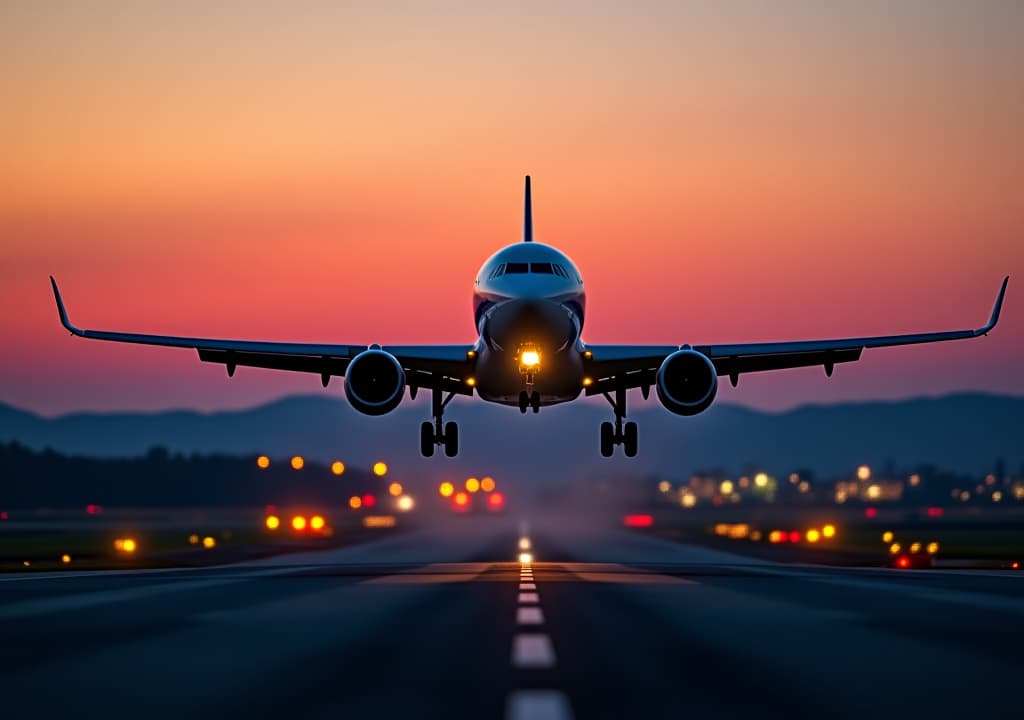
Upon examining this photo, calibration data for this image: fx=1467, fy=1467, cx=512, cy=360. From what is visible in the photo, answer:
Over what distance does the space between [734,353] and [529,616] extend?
24.0 m

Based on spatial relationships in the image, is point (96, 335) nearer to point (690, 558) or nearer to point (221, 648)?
point (690, 558)

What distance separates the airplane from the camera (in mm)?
38969

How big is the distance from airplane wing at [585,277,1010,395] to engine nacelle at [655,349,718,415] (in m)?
1.73

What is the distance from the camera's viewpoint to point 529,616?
21.0 meters

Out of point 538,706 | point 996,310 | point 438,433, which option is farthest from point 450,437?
point 538,706

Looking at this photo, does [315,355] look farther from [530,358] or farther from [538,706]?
[538,706]

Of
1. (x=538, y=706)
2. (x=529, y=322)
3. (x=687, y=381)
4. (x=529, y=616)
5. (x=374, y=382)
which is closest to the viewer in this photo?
(x=538, y=706)

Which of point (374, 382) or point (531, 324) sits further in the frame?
point (374, 382)

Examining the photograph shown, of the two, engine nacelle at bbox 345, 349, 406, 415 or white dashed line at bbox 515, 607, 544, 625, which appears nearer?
white dashed line at bbox 515, 607, 544, 625

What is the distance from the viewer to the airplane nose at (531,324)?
125 ft

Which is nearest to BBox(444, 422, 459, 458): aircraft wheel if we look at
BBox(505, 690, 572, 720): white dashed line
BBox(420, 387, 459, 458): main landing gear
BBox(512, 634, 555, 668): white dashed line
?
BBox(420, 387, 459, 458): main landing gear

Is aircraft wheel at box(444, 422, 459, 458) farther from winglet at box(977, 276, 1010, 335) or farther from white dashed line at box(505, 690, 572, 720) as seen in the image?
white dashed line at box(505, 690, 572, 720)

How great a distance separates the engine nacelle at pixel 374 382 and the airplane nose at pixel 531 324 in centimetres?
285

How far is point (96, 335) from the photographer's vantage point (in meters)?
45.1
